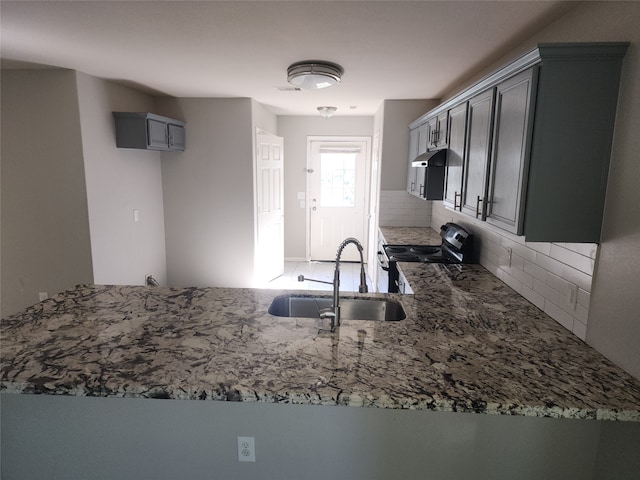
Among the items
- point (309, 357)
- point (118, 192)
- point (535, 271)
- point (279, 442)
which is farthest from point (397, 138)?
point (279, 442)

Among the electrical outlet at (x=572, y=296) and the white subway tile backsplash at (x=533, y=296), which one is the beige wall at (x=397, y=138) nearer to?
the white subway tile backsplash at (x=533, y=296)

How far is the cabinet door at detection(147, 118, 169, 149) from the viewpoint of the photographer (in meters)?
3.71

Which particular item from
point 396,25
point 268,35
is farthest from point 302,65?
point 396,25

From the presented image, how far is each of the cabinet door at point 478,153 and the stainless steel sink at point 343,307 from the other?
0.73 m

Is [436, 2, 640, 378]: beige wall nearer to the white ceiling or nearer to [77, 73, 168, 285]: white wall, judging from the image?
the white ceiling

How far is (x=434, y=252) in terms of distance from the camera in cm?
338

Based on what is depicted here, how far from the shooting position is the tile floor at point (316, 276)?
529 centimetres

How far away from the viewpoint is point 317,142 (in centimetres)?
610

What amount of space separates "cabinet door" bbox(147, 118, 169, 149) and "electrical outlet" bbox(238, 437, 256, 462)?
3.12 meters

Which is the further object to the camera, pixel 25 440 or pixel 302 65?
pixel 302 65

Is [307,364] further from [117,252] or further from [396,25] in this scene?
[117,252]

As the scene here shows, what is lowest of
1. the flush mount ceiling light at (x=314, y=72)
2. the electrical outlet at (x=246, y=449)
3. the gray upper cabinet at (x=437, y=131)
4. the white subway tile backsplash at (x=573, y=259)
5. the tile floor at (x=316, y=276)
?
the tile floor at (x=316, y=276)

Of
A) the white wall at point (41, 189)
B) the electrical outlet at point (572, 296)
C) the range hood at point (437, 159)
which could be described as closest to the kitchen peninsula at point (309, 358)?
the electrical outlet at point (572, 296)

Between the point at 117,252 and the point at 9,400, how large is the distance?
92.7 inches
